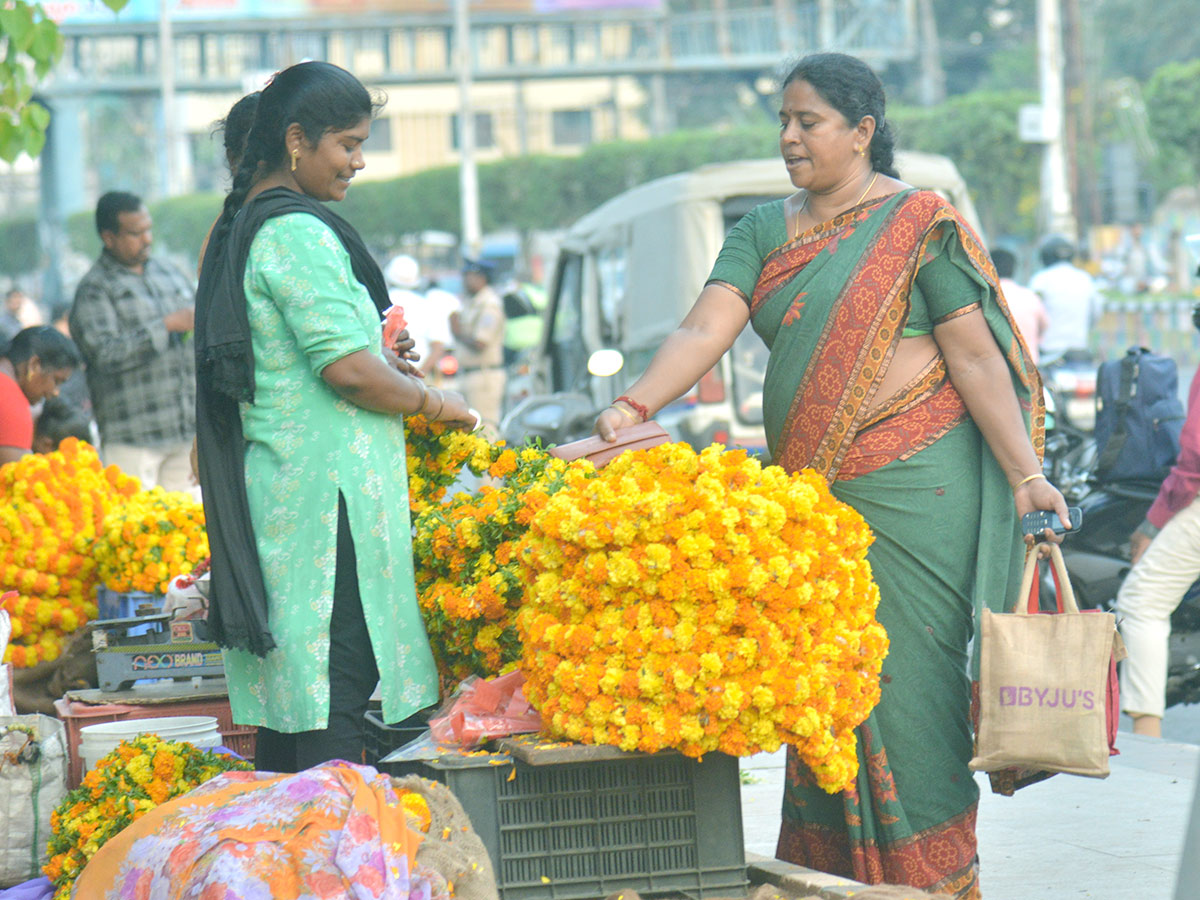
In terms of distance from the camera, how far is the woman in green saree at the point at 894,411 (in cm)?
346

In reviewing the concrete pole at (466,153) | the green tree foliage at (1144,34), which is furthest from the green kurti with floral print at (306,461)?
the green tree foliage at (1144,34)

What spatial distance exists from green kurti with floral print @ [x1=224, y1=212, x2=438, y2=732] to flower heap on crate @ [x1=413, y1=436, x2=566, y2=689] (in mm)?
265

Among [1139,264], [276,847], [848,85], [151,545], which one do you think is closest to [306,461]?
[276,847]

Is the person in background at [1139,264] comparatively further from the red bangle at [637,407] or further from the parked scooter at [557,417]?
the red bangle at [637,407]

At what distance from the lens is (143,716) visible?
4039 mm

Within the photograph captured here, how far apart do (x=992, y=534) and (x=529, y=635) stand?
115cm

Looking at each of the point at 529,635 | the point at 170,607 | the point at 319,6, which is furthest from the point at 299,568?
the point at 319,6

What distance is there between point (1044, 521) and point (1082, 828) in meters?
1.57

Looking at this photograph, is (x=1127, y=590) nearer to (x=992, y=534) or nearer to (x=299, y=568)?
(x=992, y=534)

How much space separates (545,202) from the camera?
43.3 meters

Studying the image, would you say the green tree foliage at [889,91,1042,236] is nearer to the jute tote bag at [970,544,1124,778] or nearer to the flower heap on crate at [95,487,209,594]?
the flower heap on crate at [95,487,209,594]

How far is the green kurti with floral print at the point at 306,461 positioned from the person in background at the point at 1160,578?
3277 mm

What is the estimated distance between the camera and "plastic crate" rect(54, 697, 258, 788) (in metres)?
3.98

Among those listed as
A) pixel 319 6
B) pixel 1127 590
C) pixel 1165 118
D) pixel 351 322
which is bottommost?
pixel 1127 590
